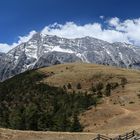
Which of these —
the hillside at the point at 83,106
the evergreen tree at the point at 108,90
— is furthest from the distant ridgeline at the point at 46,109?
the evergreen tree at the point at 108,90

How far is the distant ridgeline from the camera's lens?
11738 cm

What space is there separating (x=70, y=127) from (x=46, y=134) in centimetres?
3258

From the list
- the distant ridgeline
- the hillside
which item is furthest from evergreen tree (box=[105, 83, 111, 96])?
the distant ridgeline

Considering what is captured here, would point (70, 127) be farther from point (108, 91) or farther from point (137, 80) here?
point (137, 80)

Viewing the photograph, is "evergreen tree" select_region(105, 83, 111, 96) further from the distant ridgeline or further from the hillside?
the distant ridgeline

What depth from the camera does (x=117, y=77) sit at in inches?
7840

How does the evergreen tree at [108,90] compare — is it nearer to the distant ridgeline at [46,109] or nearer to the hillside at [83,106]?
the hillside at [83,106]

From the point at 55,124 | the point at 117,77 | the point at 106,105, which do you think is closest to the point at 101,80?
the point at 117,77

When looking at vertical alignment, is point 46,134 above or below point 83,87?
below

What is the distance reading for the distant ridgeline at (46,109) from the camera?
117m

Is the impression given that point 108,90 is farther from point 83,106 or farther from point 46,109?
point 46,109

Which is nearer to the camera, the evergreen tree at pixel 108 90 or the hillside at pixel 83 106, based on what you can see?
the hillside at pixel 83 106

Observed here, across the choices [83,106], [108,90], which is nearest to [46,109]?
[83,106]

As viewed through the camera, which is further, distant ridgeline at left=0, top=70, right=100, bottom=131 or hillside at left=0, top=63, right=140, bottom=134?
hillside at left=0, top=63, right=140, bottom=134
